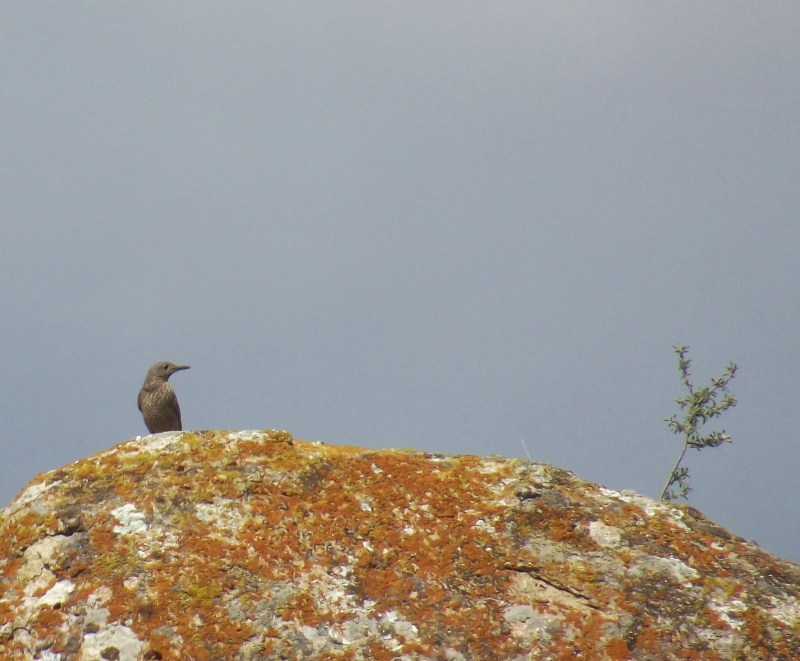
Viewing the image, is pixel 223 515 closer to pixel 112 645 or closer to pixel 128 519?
pixel 128 519

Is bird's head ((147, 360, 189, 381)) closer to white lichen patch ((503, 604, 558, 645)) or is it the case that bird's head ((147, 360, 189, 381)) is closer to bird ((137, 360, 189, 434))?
bird ((137, 360, 189, 434))

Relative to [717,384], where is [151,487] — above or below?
below

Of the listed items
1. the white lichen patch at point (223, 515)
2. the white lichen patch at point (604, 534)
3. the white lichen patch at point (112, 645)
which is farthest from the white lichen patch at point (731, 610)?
the white lichen patch at point (112, 645)

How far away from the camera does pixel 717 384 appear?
16.8 meters

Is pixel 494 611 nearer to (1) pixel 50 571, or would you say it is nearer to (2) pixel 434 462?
(2) pixel 434 462

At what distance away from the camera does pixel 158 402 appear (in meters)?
12.4

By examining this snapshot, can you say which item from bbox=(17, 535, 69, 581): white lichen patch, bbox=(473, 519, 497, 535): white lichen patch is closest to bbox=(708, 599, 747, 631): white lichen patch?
bbox=(473, 519, 497, 535): white lichen patch

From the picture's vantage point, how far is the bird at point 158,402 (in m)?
12.4

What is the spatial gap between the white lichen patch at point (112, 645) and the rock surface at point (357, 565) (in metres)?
0.01

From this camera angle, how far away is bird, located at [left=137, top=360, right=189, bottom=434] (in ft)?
40.7

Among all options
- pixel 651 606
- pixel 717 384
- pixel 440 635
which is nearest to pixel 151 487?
pixel 440 635

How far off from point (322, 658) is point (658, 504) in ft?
7.91

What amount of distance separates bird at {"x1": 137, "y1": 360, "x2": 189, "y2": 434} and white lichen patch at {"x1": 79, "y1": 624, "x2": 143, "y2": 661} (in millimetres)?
7635

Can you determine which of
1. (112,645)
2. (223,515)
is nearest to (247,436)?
(223,515)
